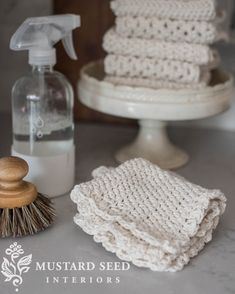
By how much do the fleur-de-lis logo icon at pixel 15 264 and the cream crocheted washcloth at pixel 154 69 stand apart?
0.34 m

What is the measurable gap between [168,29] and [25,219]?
36 cm

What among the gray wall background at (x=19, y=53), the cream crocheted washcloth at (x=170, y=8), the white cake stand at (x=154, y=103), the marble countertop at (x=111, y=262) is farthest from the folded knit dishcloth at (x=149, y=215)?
the gray wall background at (x=19, y=53)

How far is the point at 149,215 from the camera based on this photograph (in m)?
0.66

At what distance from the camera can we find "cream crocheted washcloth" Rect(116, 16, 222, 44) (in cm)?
84

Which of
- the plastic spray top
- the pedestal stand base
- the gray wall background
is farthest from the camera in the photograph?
the gray wall background

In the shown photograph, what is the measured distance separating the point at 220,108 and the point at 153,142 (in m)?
0.13

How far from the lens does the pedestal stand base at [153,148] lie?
944mm

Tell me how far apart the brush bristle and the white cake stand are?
8.8 inches

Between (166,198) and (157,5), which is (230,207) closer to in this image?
(166,198)

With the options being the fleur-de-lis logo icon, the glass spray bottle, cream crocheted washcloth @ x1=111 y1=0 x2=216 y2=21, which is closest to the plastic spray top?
the glass spray bottle

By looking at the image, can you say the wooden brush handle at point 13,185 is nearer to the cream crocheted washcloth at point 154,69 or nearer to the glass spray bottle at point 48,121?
the glass spray bottle at point 48,121

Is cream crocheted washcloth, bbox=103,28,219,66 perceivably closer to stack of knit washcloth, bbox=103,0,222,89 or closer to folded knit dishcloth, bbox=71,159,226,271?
stack of knit washcloth, bbox=103,0,222,89

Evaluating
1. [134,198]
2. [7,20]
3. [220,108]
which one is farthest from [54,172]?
[7,20]

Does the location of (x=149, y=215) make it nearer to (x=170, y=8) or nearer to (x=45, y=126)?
(x=45, y=126)
